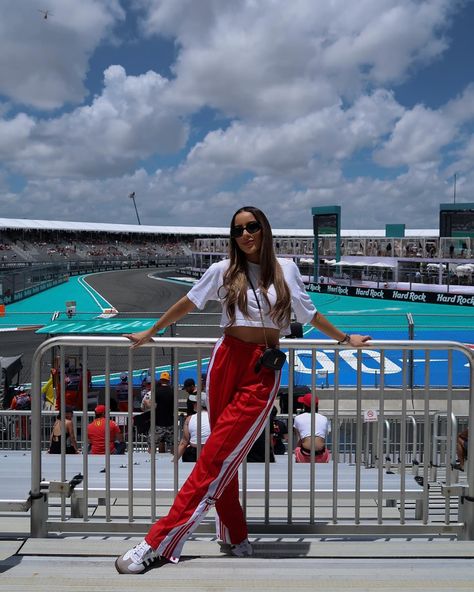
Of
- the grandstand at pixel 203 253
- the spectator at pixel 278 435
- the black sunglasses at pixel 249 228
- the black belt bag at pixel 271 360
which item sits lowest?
the spectator at pixel 278 435

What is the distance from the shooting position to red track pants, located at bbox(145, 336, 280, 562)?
2900 mm

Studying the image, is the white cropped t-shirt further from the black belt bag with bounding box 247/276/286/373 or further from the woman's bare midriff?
the black belt bag with bounding box 247/276/286/373

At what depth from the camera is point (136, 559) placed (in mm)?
2834

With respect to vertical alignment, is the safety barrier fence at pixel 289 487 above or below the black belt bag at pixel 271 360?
below

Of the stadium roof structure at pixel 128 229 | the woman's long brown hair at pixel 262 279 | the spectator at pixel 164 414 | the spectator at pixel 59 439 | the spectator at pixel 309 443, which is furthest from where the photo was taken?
the stadium roof structure at pixel 128 229

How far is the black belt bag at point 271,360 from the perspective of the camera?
289 centimetres

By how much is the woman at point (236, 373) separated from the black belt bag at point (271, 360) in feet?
0.11

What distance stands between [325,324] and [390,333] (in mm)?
18828

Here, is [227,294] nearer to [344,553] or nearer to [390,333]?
[344,553]

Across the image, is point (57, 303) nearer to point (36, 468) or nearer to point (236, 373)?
point (36, 468)

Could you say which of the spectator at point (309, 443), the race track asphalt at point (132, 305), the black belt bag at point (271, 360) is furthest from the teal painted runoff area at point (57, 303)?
the black belt bag at point (271, 360)

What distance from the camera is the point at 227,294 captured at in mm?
2971

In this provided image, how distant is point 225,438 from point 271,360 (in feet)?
1.44

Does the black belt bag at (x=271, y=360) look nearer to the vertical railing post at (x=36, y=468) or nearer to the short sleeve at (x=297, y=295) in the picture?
the short sleeve at (x=297, y=295)
